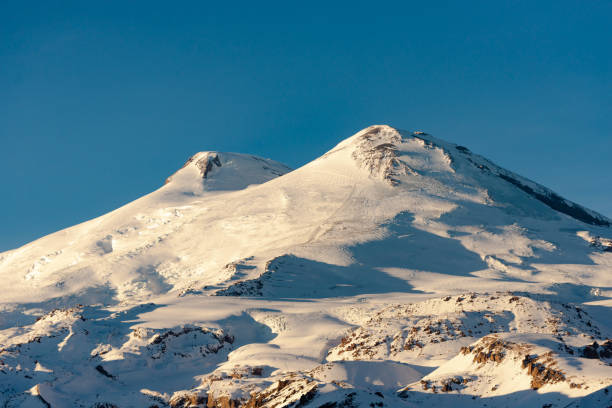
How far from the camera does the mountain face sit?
3300 cm

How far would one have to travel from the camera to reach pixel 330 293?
68.1m

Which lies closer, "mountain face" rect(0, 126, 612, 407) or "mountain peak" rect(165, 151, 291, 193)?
"mountain face" rect(0, 126, 612, 407)

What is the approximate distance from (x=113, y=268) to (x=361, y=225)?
38.8 metres

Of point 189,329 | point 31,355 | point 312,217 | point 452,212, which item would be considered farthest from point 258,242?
point 31,355

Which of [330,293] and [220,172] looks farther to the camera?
[220,172]

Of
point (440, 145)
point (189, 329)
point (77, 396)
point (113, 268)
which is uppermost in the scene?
point (440, 145)

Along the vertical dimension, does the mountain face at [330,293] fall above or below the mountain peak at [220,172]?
below

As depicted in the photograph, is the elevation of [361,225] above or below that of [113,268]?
above

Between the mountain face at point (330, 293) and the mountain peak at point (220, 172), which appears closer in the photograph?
the mountain face at point (330, 293)

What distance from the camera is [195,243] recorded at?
97.2 m

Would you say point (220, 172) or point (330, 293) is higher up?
point (220, 172)

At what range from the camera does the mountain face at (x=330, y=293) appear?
108 feet

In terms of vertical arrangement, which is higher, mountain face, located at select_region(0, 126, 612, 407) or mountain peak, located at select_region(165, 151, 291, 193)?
mountain peak, located at select_region(165, 151, 291, 193)

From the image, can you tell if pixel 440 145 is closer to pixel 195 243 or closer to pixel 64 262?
pixel 195 243
